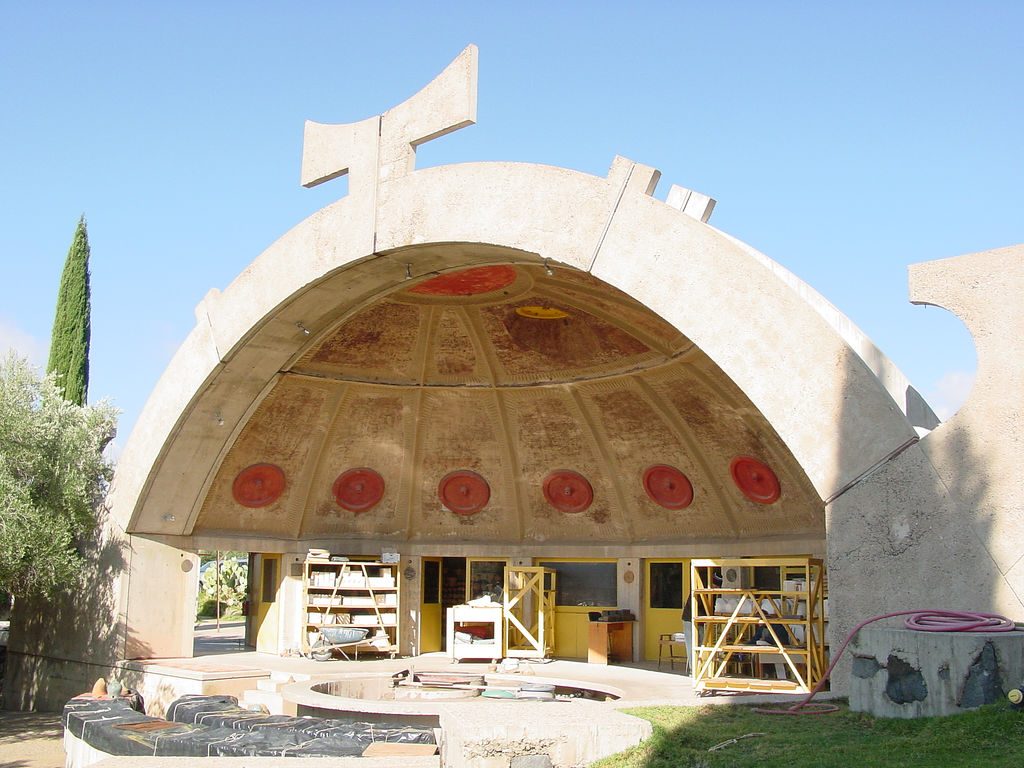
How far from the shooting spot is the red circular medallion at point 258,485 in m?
21.5

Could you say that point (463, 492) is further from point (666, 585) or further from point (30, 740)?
point (30, 740)

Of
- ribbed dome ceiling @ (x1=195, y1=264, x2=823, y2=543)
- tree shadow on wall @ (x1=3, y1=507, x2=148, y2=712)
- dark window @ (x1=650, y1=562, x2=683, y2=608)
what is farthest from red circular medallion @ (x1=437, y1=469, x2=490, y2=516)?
tree shadow on wall @ (x1=3, y1=507, x2=148, y2=712)

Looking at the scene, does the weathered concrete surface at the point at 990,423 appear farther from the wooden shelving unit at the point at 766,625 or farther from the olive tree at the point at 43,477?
the olive tree at the point at 43,477

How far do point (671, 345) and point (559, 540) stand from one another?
6.22 metres

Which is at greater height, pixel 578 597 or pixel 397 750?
pixel 578 597

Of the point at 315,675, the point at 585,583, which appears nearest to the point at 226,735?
the point at 315,675

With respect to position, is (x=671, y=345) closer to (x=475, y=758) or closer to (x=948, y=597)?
(x=948, y=597)

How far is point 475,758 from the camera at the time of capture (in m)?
8.62

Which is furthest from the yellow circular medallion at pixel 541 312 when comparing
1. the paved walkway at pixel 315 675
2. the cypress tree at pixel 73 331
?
the cypress tree at pixel 73 331

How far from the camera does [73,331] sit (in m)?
26.2

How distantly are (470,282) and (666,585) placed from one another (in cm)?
788

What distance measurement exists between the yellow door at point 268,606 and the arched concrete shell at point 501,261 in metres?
3.53

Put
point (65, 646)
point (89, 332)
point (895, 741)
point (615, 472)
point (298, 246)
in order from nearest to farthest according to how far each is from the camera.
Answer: point (895, 741)
point (298, 246)
point (65, 646)
point (615, 472)
point (89, 332)

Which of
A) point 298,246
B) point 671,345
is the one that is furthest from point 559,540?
point 298,246
